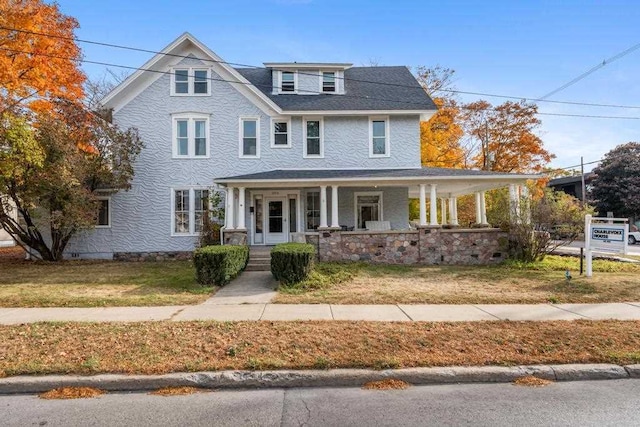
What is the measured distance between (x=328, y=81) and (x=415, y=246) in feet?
30.0

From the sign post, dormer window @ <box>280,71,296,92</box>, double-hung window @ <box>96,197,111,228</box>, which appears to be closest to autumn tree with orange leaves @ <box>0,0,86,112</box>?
double-hung window @ <box>96,197,111,228</box>

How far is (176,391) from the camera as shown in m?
4.06

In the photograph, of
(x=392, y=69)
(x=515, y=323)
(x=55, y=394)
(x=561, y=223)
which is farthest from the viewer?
(x=392, y=69)

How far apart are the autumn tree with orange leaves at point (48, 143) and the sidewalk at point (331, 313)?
675 centimetres

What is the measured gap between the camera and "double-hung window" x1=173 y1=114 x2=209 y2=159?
16.1 m

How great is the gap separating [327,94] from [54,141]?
11.0m

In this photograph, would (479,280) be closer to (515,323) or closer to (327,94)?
(515,323)

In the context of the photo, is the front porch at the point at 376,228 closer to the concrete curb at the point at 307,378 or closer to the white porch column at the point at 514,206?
the white porch column at the point at 514,206

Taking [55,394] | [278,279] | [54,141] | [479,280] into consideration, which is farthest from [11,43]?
[479,280]

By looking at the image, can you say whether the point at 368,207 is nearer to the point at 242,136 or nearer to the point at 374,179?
the point at 374,179

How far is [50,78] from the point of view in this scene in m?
18.0

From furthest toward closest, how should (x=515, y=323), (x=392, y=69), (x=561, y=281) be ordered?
(x=392, y=69), (x=561, y=281), (x=515, y=323)

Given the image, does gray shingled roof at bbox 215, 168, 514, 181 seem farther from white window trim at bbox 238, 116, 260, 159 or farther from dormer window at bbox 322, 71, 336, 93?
dormer window at bbox 322, 71, 336, 93

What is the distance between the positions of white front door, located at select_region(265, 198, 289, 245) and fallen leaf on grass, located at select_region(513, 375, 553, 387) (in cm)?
1243
